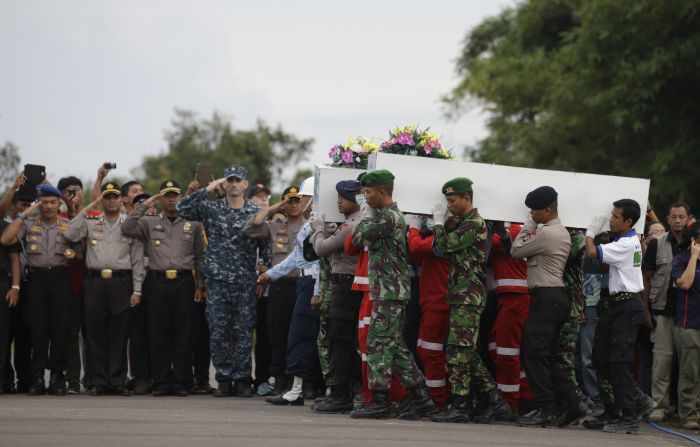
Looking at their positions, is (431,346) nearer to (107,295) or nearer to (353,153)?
(353,153)

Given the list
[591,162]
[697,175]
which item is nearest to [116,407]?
[697,175]

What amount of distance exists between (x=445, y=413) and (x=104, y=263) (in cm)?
479

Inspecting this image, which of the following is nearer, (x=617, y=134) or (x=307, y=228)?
(x=307, y=228)

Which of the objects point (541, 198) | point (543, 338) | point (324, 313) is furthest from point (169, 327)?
point (541, 198)

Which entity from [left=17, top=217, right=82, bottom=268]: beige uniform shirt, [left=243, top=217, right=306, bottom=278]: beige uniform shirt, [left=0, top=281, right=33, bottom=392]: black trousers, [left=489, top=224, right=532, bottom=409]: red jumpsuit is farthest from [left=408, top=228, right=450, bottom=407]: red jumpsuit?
[left=0, top=281, right=33, bottom=392]: black trousers

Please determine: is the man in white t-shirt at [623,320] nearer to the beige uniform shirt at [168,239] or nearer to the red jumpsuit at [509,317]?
the red jumpsuit at [509,317]

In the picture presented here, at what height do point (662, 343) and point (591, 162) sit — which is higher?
point (591, 162)

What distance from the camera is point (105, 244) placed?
14430 mm

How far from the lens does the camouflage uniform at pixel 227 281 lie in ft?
47.7

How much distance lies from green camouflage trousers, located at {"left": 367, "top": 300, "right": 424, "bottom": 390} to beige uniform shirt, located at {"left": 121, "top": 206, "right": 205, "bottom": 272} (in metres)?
3.73

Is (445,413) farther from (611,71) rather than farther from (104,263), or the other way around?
(611,71)

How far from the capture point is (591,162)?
3234 centimetres

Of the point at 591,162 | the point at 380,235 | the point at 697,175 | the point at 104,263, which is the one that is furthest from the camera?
the point at 591,162

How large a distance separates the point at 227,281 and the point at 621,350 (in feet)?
16.3
